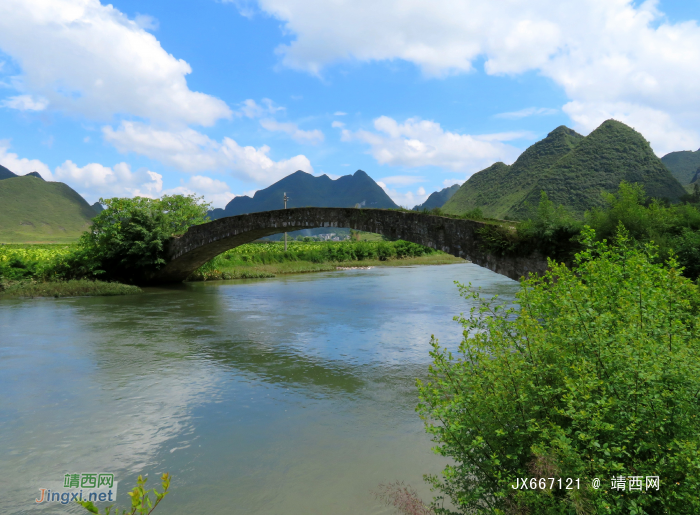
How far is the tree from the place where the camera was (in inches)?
796

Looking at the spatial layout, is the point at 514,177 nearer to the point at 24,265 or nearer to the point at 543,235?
the point at 543,235

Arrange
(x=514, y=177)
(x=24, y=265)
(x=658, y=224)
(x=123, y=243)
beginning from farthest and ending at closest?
1. (x=514, y=177)
2. (x=123, y=243)
3. (x=24, y=265)
4. (x=658, y=224)

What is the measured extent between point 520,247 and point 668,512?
376 inches

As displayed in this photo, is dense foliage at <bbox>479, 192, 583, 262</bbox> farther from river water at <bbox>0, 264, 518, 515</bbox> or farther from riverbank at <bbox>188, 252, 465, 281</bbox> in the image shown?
riverbank at <bbox>188, 252, 465, 281</bbox>

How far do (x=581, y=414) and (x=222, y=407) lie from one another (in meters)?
4.95

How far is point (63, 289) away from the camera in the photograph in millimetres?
17703

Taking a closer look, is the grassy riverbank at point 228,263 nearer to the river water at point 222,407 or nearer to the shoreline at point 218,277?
the shoreline at point 218,277

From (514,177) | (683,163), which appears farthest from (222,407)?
(683,163)

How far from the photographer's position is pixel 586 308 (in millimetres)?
3209

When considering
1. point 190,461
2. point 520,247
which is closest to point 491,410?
point 190,461

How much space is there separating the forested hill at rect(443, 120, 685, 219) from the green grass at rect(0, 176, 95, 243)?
102210 mm

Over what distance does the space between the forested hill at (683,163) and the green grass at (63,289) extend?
391 ft

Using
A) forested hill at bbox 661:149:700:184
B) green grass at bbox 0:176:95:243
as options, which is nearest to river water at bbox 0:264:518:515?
green grass at bbox 0:176:95:243

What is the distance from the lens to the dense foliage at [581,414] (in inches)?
90.2
